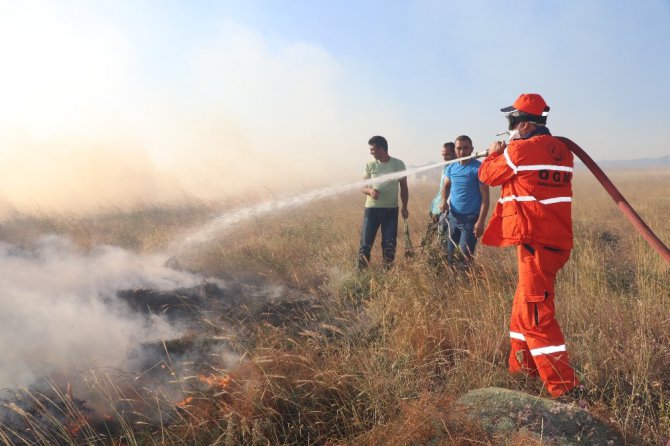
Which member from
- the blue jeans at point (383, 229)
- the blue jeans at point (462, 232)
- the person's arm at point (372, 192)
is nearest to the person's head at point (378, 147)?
the person's arm at point (372, 192)

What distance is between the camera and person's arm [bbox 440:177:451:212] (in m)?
5.67

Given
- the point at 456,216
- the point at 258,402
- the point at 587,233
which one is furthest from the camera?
the point at 587,233

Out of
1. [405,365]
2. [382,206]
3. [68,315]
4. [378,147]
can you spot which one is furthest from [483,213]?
[68,315]

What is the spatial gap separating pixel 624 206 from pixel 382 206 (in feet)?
10.9

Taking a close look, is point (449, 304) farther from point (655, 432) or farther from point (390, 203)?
point (390, 203)

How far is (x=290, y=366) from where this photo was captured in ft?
9.73

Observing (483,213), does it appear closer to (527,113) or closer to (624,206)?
(527,113)

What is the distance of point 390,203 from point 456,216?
99 cm

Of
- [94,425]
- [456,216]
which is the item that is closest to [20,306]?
[94,425]

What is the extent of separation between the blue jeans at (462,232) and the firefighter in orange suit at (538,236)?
2049 mm

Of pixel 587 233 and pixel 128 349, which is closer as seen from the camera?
pixel 128 349

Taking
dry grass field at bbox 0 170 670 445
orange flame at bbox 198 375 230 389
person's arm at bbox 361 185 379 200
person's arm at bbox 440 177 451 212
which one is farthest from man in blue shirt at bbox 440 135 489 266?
orange flame at bbox 198 375 230 389

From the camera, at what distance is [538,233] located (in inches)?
114

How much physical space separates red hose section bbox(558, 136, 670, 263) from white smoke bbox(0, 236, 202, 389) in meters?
3.86
